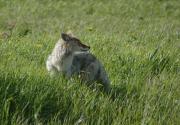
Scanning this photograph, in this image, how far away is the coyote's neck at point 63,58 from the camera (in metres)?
6.10

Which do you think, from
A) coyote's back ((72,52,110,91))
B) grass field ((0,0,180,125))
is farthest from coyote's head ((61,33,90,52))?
grass field ((0,0,180,125))

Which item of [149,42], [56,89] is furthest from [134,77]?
[149,42]

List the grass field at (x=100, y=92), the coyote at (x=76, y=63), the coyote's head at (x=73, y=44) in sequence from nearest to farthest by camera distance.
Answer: the grass field at (x=100, y=92) < the coyote at (x=76, y=63) < the coyote's head at (x=73, y=44)

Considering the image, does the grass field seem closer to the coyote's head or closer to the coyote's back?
the coyote's back

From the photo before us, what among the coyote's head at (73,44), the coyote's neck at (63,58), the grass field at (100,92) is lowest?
the grass field at (100,92)

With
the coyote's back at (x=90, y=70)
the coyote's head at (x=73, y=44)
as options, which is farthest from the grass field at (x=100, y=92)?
the coyote's head at (x=73, y=44)

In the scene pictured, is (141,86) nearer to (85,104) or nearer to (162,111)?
(162,111)

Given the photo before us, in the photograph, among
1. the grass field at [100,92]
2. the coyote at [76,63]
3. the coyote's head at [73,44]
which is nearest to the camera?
the grass field at [100,92]

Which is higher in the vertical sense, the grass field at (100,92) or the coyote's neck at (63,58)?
the coyote's neck at (63,58)

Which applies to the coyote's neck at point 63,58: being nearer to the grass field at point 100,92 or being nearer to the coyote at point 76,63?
the coyote at point 76,63

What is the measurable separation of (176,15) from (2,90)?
17.8 m

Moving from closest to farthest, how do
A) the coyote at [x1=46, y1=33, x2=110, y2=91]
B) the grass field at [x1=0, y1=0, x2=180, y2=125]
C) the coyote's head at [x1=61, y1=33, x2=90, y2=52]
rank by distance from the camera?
the grass field at [x1=0, y1=0, x2=180, y2=125] < the coyote at [x1=46, y1=33, x2=110, y2=91] < the coyote's head at [x1=61, y1=33, x2=90, y2=52]

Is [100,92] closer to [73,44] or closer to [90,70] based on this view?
[90,70]

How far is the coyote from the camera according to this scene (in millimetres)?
6070
